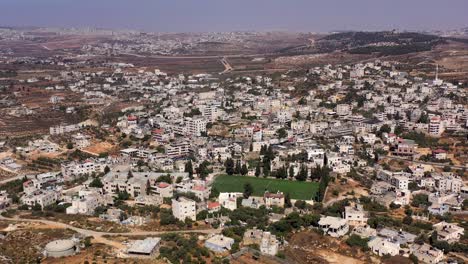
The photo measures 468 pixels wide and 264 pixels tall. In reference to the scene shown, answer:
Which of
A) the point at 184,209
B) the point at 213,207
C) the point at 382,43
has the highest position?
the point at 382,43

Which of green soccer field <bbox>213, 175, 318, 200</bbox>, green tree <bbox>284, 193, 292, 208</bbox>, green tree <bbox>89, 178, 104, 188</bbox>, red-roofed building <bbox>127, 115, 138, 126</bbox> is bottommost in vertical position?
green soccer field <bbox>213, 175, 318, 200</bbox>

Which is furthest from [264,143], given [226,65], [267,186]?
[226,65]

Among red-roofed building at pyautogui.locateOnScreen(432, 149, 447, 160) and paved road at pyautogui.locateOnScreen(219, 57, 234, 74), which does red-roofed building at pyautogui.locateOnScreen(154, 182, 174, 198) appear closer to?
red-roofed building at pyautogui.locateOnScreen(432, 149, 447, 160)

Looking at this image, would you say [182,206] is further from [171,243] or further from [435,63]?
[435,63]

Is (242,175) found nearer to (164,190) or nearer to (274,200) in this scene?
(274,200)

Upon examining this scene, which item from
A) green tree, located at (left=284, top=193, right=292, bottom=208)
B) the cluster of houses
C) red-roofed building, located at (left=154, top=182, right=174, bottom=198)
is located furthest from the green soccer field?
red-roofed building, located at (left=154, top=182, right=174, bottom=198)

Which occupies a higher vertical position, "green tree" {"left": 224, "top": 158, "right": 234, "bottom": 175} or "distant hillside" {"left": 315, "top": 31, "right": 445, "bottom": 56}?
"distant hillside" {"left": 315, "top": 31, "right": 445, "bottom": 56}

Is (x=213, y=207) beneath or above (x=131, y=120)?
beneath
